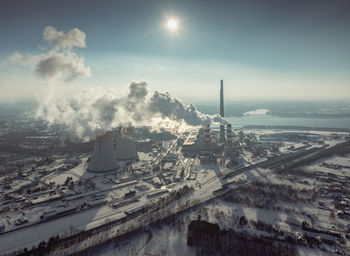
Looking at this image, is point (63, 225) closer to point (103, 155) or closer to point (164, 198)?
point (164, 198)

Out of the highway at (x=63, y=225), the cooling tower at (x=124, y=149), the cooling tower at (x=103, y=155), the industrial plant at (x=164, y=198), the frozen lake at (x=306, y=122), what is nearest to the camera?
the highway at (x=63, y=225)

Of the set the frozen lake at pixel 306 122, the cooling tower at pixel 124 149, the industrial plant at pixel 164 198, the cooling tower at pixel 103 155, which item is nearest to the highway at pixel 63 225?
the industrial plant at pixel 164 198

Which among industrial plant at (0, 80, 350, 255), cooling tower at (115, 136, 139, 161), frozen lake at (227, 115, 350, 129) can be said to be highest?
cooling tower at (115, 136, 139, 161)

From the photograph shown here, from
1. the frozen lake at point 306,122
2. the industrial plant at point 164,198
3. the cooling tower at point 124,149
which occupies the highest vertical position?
the cooling tower at point 124,149

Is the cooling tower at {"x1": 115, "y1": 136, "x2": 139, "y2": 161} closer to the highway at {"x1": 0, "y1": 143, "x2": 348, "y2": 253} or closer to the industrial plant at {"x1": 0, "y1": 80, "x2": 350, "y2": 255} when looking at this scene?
the industrial plant at {"x1": 0, "y1": 80, "x2": 350, "y2": 255}

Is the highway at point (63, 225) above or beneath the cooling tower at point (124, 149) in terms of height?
beneath

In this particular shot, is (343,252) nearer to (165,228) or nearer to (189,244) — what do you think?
(189,244)

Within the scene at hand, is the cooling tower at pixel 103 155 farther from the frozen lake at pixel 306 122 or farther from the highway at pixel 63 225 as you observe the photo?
the frozen lake at pixel 306 122

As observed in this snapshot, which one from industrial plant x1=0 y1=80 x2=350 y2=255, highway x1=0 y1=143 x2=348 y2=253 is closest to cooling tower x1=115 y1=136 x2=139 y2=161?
industrial plant x1=0 y1=80 x2=350 y2=255

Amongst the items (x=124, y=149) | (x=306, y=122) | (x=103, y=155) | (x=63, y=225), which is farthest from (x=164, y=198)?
(x=306, y=122)
